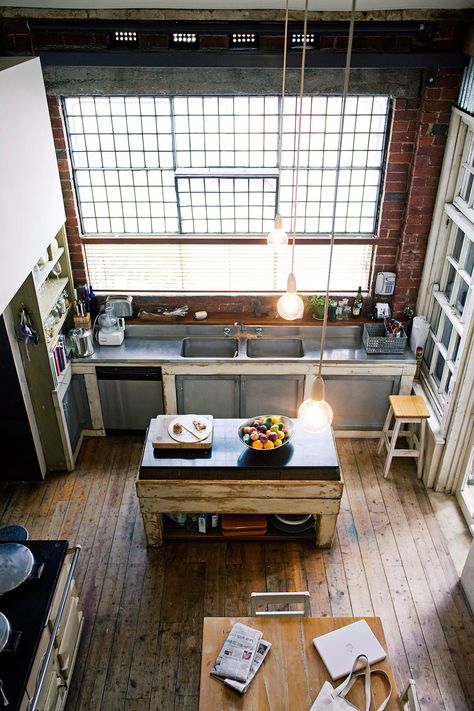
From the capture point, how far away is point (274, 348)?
622 cm

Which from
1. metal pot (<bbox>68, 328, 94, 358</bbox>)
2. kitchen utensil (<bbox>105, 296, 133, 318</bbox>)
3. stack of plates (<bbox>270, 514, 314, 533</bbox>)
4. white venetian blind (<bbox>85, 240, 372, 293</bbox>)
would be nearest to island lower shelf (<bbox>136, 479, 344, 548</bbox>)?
stack of plates (<bbox>270, 514, 314, 533</bbox>)

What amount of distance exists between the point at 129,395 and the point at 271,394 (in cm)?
141

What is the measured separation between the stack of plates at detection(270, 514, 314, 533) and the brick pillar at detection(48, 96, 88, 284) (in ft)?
10.3

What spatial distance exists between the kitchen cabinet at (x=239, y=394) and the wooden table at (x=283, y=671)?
8.71 feet

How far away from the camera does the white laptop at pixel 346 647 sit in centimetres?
328

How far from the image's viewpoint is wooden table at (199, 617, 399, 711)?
3.14 metres

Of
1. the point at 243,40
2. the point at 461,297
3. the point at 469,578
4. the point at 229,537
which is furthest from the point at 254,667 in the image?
the point at 243,40

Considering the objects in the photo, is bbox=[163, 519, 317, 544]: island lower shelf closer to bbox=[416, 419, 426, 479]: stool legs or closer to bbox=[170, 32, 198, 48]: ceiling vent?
bbox=[416, 419, 426, 479]: stool legs

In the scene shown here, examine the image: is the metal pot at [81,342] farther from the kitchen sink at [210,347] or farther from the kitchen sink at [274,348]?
the kitchen sink at [274,348]

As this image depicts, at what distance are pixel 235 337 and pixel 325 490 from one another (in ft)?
6.73

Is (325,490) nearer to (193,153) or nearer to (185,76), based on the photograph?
(193,153)

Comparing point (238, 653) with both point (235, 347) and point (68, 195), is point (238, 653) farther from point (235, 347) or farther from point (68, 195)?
point (68, 195)

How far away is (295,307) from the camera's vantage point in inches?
150

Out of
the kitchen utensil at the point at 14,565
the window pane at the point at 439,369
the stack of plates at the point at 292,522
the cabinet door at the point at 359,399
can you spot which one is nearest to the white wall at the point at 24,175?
the kitchen utensil at the point at 14,565
